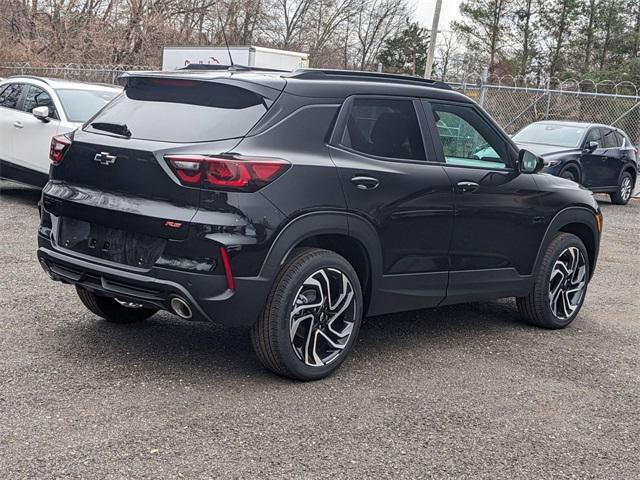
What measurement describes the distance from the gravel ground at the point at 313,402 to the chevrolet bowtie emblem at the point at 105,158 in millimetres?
1154

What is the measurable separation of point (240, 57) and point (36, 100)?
11.9 meters

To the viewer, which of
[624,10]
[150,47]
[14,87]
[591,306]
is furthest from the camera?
[624,10]

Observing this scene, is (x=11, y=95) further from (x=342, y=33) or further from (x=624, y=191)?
(x=342, y=33)

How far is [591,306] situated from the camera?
7.48m

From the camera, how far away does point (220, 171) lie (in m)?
4.30

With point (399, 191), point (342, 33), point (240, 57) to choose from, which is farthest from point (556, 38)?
point (399, 191)

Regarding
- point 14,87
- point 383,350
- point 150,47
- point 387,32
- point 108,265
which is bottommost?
point 383,350

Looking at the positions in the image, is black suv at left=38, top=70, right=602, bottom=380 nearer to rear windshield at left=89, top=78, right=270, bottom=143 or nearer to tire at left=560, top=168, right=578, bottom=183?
rear windshield at left=89, top=78, right=270, bottom=143

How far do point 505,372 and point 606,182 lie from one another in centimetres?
1270

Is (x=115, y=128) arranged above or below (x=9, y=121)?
above

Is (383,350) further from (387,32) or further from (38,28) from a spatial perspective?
(387,32)

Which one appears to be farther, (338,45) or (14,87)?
(338,45)

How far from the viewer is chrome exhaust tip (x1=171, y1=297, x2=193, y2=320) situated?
172 inches

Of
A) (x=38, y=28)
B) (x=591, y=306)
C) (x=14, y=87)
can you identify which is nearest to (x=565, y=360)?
(x=591, y=306)
